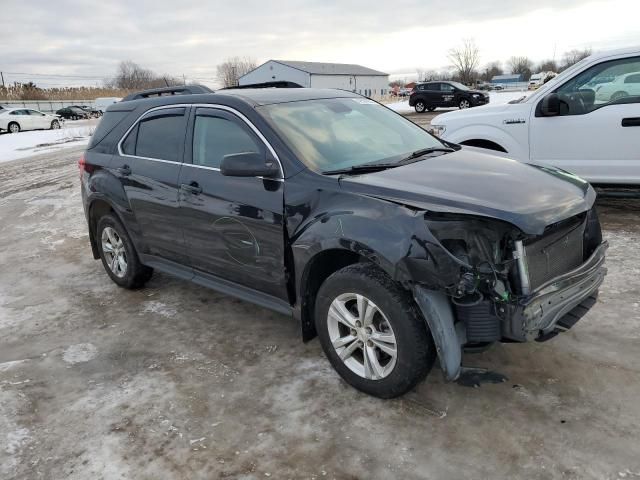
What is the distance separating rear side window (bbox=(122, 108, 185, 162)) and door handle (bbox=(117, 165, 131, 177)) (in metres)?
0.14

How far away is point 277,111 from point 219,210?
32.7 inches

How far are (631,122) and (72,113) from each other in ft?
181

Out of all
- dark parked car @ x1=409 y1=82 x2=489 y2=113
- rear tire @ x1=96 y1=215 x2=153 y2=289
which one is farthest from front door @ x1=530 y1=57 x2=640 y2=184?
dark parked car @ x1=409 y1=82 x2=489 y2=113

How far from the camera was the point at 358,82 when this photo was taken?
3410 inches

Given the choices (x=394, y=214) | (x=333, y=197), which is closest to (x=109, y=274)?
(x=333, y=197)

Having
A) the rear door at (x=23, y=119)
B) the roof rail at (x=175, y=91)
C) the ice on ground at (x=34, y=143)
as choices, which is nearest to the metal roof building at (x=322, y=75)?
the rear door at (x=23, y=119)

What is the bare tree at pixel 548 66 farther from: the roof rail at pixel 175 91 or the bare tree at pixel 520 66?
the roof rail at pixel 175 91

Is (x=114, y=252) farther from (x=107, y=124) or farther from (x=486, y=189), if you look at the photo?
(x=486, y=189)

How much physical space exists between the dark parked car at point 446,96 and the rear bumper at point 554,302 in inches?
1104

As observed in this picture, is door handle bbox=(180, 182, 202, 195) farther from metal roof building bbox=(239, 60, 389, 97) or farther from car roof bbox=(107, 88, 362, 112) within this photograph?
metal roof building bbox=(239, 60, 389, 97)

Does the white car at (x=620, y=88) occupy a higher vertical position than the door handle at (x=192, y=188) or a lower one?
higher

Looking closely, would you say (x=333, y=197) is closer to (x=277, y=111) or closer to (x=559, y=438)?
(x=277, y=111)

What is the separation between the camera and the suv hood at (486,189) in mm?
2797

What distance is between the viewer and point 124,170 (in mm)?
4738
